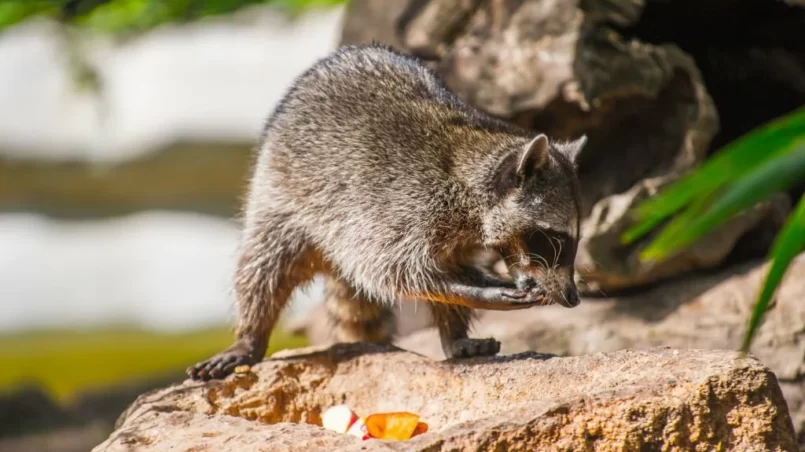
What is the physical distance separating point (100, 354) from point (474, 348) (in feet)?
25.2

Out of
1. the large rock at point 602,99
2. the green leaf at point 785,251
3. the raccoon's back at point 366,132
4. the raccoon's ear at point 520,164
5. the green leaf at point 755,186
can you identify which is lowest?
the large rock at point 602,99

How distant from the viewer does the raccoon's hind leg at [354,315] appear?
5410 millimetres

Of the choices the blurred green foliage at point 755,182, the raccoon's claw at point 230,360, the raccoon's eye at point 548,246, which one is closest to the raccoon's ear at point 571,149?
the raccoon's eye at point 548,246

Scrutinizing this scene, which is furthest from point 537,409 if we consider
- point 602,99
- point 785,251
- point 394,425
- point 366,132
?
point 602,99

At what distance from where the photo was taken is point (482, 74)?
621cm

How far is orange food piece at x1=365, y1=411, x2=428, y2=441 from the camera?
3902 millimetres

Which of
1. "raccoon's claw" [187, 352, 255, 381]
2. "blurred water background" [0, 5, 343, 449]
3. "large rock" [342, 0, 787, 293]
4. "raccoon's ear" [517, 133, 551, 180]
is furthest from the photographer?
"blurred water background" [0, 5, 343, 449]

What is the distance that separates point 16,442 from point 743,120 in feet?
20.8

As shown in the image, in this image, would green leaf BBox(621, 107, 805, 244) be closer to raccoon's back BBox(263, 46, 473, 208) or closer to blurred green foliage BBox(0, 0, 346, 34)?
raccoon's back BBox(263, 46, 473, 208)

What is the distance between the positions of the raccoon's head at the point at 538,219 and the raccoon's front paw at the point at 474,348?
370 mm

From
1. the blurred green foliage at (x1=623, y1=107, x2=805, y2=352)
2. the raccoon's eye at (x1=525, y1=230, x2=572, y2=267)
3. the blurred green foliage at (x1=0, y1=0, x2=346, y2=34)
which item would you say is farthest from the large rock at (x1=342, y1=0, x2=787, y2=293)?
the blurred green foliage at (x1=0, y1=0, x2=346, y2=34)

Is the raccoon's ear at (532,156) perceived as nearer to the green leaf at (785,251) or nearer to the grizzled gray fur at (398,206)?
the grizzled gray fur at (398,206)

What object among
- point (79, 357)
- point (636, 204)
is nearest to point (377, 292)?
point (636, 204)

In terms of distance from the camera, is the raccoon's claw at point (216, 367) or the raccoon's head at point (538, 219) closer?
the raccoon's head at point (538, 219)
